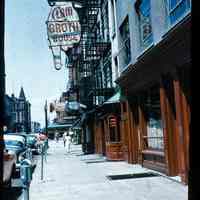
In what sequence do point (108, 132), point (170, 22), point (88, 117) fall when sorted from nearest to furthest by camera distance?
point (170, 22)
point (108, 132)
point (88, 117)

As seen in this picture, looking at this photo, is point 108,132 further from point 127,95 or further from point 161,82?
point 161,82

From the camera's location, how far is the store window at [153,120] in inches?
559

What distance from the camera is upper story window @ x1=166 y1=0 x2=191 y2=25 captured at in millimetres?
10730

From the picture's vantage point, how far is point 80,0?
2658 centimetres

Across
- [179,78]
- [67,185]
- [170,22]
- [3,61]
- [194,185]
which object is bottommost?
[67,185]

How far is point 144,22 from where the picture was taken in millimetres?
15320

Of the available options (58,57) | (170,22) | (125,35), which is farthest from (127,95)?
(58,57)

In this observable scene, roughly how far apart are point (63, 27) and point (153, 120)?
8435 mm

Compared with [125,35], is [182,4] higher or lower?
lower

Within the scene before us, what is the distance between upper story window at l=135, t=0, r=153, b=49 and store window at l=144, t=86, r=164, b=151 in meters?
1.76

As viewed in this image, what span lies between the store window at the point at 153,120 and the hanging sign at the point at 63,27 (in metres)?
6.87

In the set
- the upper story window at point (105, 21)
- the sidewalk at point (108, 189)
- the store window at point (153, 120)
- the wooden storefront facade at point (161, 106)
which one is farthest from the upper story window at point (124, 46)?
the sidewalk at point (108, 189)

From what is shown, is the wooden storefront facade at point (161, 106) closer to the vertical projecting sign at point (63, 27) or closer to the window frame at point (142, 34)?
the window frame at point (142, 34)

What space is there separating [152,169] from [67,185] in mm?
3559
